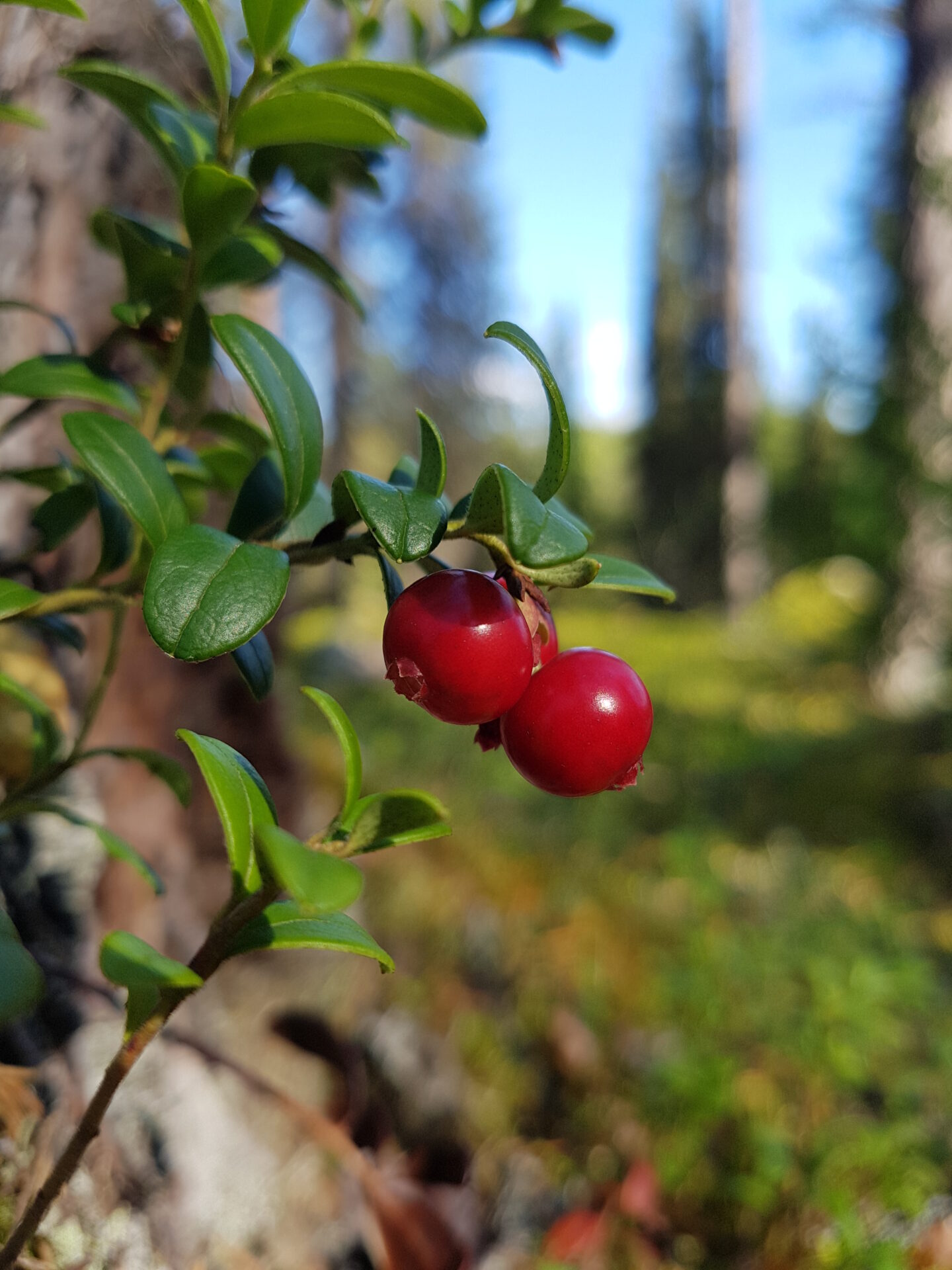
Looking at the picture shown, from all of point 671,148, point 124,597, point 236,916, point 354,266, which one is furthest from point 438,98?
point 671,148

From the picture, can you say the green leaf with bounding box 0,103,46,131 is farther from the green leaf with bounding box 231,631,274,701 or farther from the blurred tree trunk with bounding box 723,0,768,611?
the blurred tree trunk with bounding box 723,0,768,611

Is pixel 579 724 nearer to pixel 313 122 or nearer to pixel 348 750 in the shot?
pixel 348 750

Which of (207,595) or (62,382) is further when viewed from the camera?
(62,382)

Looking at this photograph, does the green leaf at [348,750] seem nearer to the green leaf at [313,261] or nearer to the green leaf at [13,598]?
the green leaf at [13,598]

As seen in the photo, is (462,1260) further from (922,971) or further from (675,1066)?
(922,971)

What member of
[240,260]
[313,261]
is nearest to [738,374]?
[313,261]

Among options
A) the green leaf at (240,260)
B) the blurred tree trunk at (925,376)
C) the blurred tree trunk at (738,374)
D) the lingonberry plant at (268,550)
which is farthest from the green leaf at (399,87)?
the blurred tree trunk at (738,374)
